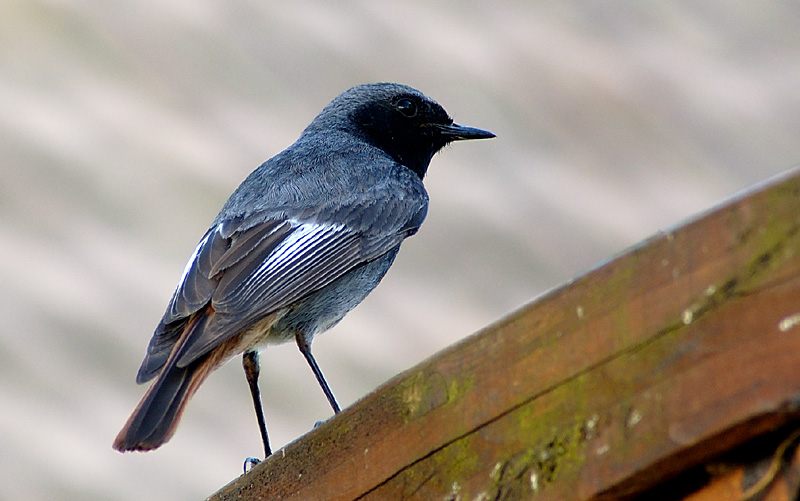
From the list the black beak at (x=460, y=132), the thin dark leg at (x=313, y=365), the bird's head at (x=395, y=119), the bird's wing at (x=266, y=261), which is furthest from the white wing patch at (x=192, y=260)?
the black beak at (x=460, y=132)

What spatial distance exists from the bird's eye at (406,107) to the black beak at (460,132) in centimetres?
15

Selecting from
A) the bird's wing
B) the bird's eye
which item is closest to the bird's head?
the bird's eye

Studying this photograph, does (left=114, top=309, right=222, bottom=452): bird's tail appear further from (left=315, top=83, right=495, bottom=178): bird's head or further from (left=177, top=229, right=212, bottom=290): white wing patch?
(left=315, top=83, right=495, bottom=178): bird's head

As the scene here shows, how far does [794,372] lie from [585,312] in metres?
0.39

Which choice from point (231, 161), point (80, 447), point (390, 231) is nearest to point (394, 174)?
point (390, 231)

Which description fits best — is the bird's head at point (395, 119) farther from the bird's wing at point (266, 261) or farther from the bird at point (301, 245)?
the bird's wing at point (266, 261)

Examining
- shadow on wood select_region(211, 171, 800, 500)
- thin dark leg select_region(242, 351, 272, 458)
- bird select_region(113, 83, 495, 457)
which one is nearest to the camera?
shadow on wood select_region(211, 171, 800, 500)

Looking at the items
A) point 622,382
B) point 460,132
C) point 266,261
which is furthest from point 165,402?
point 460,132

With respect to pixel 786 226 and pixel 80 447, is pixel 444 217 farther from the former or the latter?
pixel 786 226

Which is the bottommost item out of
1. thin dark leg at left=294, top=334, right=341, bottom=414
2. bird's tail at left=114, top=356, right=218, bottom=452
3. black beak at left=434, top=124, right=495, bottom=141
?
bird's tail at left=114, top=356, right=218, bottom=452

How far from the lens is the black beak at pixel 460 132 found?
201 inches

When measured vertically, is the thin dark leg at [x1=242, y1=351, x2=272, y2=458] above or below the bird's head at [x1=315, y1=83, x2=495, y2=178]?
below

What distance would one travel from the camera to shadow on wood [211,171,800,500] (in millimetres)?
1689

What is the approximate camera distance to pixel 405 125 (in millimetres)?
5457
